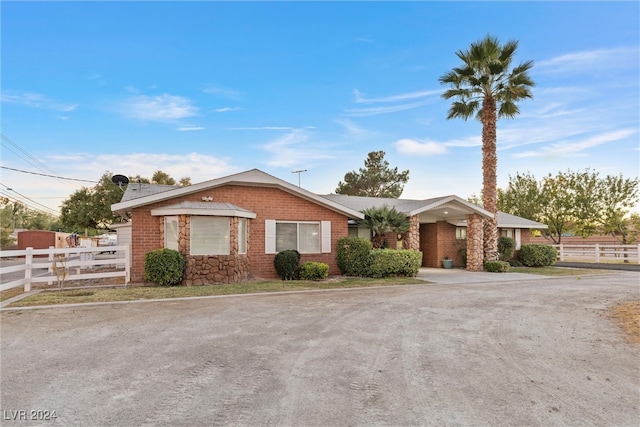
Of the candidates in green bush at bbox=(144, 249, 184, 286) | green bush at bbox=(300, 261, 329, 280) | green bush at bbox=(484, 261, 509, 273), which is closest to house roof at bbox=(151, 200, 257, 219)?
green bush at bbox=(144, 249, 184, 286)

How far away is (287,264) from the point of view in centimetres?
1393

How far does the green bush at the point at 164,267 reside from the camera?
466 inches

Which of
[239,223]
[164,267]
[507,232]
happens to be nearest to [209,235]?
[239,223]

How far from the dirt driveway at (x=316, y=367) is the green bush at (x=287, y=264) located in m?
5.66

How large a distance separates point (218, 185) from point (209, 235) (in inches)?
86.6

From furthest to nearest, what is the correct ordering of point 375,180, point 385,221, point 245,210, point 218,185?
1. point 375,180
2. point 385,221
3. point 218,185
4. point 245,210

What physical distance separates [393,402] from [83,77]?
18.3 metres

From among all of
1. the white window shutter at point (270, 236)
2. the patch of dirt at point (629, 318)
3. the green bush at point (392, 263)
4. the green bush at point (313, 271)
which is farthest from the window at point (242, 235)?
the patch of dirt at point (629, 318)

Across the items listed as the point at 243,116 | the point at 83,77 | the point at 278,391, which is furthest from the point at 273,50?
the point at 278,391

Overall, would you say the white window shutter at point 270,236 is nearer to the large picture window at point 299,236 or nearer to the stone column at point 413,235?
the large picture window at point 299,236

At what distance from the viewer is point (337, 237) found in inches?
624

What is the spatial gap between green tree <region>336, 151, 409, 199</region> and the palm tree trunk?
25334 millimetres

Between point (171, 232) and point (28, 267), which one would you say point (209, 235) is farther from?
point (28, 267)

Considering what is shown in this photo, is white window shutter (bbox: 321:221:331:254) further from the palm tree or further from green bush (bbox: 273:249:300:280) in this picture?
the palm tree
